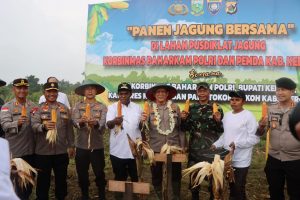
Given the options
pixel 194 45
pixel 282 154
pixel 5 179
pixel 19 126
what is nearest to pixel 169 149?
pixel 282 154

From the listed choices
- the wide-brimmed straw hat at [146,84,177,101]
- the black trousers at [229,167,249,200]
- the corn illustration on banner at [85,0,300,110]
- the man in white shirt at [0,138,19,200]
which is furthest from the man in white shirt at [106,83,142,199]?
the corn illustration on banner at [85,0,300,110]

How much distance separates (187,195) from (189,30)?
4279mm

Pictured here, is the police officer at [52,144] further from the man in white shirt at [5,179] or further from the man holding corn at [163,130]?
the man in white shirt at [5,179]

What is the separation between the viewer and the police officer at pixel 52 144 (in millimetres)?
4969

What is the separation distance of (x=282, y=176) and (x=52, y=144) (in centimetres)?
290

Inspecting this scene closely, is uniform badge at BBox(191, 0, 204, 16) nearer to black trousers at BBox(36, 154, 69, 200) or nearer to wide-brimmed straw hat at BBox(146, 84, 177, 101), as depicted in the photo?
wide-brimmed straw hat at BBox(146, 84, 177, 101)

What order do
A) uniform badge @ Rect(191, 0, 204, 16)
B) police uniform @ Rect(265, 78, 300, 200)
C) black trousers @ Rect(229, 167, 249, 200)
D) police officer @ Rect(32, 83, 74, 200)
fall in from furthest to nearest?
uniform badge @ Rect(191, 0, 204, 16) < police officer @ Rect(32, 83, 74, 200) < black trousers @ Rect(229, 167, 249, 200) < police uniform @ Rect(265, 78, 300, 200)

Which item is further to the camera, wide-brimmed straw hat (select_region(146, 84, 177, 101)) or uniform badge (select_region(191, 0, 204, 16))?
uniform badge (select_region(191, 0, 204, 16))

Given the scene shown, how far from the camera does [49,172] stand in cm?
506

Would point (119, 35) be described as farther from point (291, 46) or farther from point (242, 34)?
point (291, 46)

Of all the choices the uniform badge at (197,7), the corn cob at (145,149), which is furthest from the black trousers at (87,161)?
the uniform badge at (197,7)

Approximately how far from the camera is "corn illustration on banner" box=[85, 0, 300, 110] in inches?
325

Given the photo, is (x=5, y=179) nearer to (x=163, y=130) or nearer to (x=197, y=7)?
(x=163, y=130)

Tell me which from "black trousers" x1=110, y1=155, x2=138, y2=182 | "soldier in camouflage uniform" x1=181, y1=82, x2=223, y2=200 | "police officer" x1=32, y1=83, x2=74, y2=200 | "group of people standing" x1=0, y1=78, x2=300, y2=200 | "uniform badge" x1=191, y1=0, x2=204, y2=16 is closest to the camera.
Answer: "group of people standing" x1=0, y1=78, x2=300, y2=200
